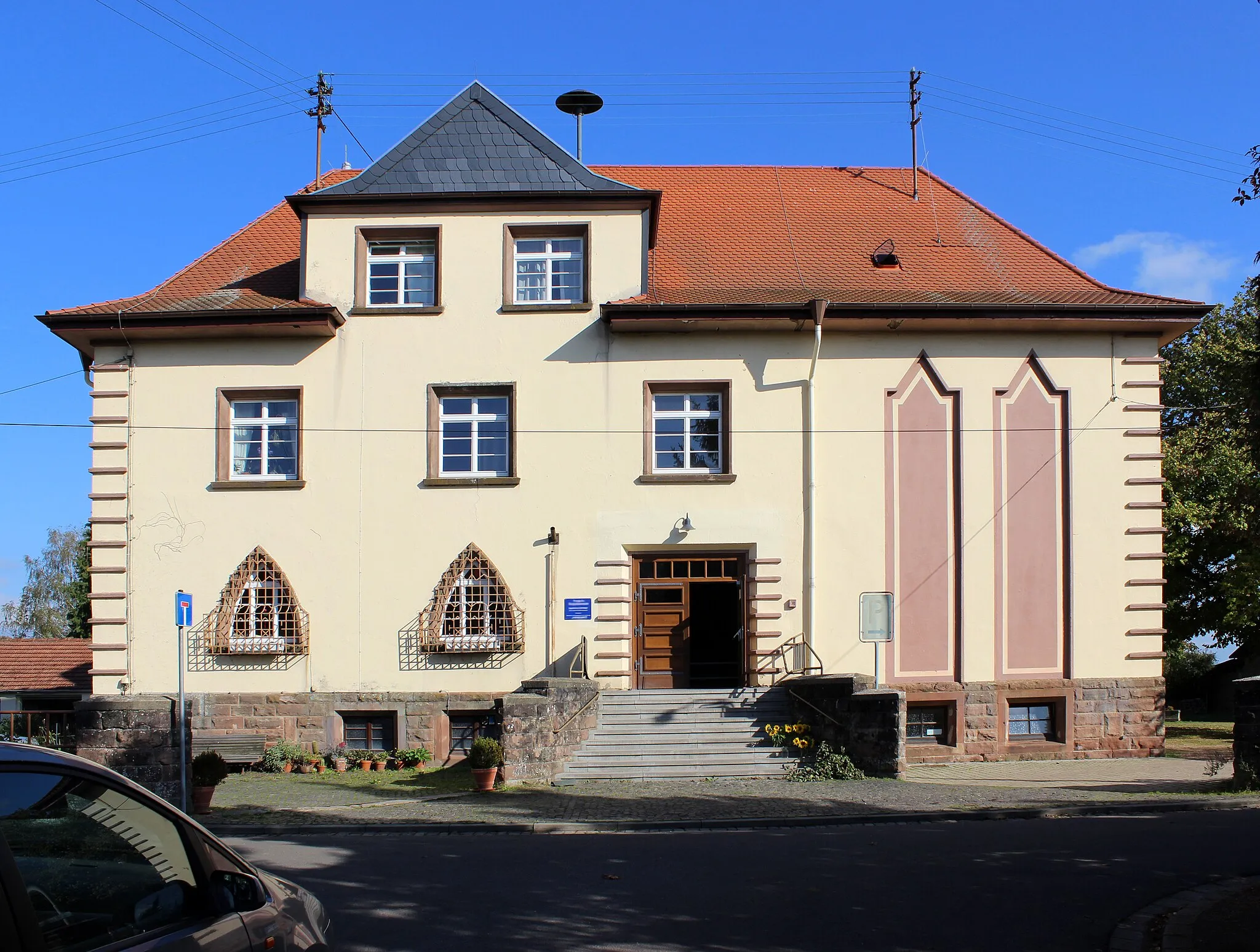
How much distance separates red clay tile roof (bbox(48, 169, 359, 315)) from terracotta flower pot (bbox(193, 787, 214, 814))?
350 inches

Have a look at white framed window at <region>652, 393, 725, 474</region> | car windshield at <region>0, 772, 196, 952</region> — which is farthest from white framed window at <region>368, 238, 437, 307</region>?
car windshield at <region>0, 772, 196, 952</region>

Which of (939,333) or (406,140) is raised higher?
(406,140)

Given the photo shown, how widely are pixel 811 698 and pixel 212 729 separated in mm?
9950

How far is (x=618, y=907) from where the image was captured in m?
8.52

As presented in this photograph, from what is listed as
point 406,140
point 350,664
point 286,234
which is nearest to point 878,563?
point 350,664

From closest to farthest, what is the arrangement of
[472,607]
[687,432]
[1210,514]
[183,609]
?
1. [183,609]
2. [472,607]
3. [687,432]
4. [1210,514]

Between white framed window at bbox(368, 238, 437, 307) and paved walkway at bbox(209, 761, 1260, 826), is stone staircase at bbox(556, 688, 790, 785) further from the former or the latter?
white framed window at bbox(368, 238, 437, 307)

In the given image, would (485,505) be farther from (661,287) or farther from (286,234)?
(286,234)

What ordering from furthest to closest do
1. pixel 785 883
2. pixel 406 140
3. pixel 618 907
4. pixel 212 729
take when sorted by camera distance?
pixel 406 140
pixel 212 729
pixel 785 883
pixel 618 907

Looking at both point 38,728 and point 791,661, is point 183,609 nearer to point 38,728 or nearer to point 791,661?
point 38,728

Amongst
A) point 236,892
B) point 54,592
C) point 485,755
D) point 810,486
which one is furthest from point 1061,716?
point 54,592

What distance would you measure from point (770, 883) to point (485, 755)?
793 cm

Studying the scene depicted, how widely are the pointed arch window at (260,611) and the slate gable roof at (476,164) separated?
6.59 m

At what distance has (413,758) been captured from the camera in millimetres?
19938
